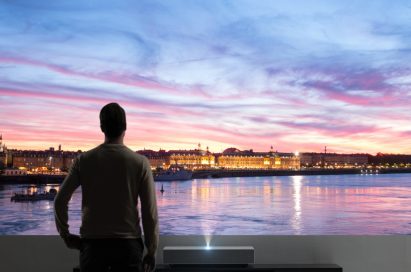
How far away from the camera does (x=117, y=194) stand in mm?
1413

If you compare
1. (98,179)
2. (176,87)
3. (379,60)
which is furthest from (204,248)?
(379,60)

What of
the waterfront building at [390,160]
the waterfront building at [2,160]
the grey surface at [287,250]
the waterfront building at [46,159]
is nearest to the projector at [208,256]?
the grey surface at [287,250]

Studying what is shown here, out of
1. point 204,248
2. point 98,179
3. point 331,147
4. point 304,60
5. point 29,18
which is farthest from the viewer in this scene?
point 331,147

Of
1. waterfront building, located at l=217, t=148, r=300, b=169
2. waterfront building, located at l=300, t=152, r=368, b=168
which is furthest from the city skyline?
waterfront building, located at l=300, t=152, r=368, b=168

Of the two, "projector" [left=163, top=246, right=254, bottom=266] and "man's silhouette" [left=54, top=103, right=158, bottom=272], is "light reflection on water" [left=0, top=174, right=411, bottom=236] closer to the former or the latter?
"projector" [left=163, top=246, right=254, bottom=266]

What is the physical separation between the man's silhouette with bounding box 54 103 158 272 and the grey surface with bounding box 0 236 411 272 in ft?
6.13

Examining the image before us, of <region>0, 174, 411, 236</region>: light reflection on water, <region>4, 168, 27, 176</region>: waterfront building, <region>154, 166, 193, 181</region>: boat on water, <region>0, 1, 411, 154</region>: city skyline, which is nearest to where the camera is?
<region>0, 1, 411, 154</region>: city skyline

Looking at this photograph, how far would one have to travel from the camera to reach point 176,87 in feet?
15.4

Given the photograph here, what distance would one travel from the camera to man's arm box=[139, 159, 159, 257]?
4.57ft

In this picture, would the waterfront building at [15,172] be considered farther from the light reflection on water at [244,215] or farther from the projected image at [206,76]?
the light reflection on water at [244,215]

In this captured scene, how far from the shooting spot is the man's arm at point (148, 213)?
1393mm

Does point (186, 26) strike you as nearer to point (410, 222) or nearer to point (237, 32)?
point (237, 32)

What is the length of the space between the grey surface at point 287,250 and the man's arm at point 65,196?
1816 millimetres

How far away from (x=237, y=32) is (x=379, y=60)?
129 centimetres
